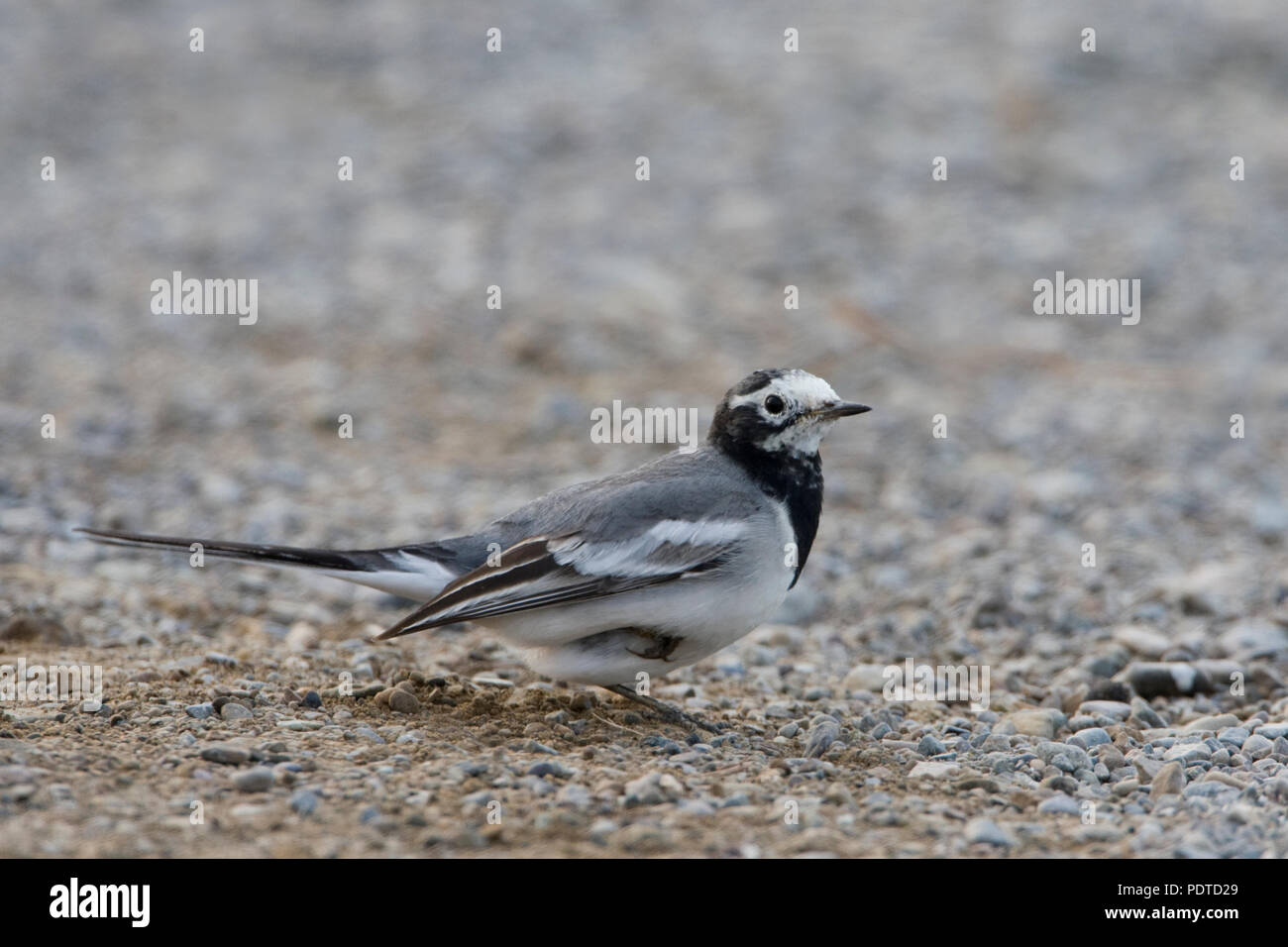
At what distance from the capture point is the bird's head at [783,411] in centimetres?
667

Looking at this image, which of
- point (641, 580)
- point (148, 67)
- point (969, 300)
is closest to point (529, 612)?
point (641, 580)

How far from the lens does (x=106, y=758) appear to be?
5.52 m

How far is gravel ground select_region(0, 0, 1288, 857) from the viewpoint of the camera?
18.4ft

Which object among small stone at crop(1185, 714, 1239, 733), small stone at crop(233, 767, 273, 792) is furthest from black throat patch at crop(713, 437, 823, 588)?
small stone at crop(233, 767, 273, 792)

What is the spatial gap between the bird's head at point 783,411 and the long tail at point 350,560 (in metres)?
1.41

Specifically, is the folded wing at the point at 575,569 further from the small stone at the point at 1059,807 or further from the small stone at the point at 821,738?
the small stone at the point at 1059,807

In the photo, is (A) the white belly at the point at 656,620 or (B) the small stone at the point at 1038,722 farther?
(B) the small stone at the point at 1038,722

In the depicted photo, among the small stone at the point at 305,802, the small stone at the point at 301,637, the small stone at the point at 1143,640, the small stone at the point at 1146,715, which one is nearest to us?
the small stone at the point at 305,802

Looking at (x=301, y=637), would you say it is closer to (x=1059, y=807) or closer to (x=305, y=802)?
(x=305, y=802)

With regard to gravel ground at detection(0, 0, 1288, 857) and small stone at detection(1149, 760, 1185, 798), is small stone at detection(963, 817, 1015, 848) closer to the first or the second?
gravel ground at detection(0, 0, 1288, 857)

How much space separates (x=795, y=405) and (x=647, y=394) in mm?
4986

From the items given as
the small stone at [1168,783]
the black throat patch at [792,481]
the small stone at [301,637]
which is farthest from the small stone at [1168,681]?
the small stone at [301,637]

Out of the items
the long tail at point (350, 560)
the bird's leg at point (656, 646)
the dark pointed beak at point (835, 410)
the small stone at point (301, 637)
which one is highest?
the dark pointed beak at point (835, 410)

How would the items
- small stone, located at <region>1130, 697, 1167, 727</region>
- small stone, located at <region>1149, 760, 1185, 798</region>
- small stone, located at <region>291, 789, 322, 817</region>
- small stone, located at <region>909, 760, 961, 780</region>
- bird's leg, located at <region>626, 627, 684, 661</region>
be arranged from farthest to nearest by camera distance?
small stone, located at <region>1130, 697, 1167, 727</region> → bird's leg, located at <region>626, 627, 684, 661</region> → small stone, located at <region>909, 760, 961, 780</region> → small stone, located at <region>1149, 760, 1185, 798</region> → small stone, located at <region>291, 789, 322, 817</region>
